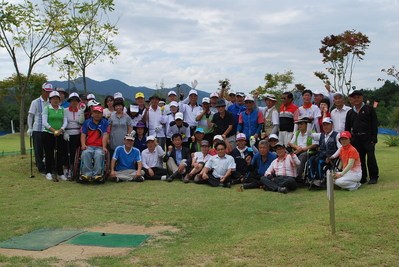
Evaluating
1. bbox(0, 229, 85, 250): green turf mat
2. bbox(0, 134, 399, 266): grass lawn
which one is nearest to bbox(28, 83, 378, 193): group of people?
bbox(0, 134, 399, 266): grass lawn

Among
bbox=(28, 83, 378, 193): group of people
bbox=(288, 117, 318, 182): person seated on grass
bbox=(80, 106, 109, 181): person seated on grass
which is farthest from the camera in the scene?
bbox=(80, 106, 109, 181): person seated on grass

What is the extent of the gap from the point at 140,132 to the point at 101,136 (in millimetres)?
1031

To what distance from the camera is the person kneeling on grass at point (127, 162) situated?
Answer: 909 centimetres

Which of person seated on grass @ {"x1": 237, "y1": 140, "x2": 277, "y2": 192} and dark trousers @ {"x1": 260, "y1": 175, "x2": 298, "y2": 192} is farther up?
person seated on grass @ {"x1": 237, "y1": 140, "x2": 277, "y2": 192}

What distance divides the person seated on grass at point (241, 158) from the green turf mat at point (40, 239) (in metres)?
4.51

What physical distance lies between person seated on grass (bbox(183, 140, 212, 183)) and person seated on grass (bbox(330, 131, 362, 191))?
2943 millimetres

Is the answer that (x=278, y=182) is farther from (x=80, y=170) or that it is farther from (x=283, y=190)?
(x=80, y=170)

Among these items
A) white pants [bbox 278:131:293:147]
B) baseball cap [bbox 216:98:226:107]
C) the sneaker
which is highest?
baseball cap [bbox 216:98:226:107]

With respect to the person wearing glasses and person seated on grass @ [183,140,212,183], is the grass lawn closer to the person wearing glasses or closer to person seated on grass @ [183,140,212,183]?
person seated on grass @ [183,140,212,183]

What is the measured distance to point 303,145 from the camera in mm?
8742

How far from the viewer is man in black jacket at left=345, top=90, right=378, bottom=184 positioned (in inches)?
324

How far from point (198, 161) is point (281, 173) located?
1.99 meters

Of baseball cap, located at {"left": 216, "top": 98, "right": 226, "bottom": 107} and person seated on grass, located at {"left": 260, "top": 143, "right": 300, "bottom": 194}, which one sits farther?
baseball cap, located at {"left": 216, "top": 98, "right": 226, "bottom": 107}

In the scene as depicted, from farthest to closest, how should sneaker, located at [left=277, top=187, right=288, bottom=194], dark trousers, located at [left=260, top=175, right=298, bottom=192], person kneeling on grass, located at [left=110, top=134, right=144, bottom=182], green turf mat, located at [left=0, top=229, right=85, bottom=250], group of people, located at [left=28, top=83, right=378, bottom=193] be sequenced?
person kneeling on grass, located at [left=110, top=134, right=144, bottom=182]
group of people, located at [left=28, top=83, right=378, bottom=193]
dark trousers, located at [left=260, top=175, right=298, bottom=192]
sneaker, located at [left=277, top=187, right=288, bottom=194]
green turf mat, located at [left=0, top=229, right=85, bottom=250]
